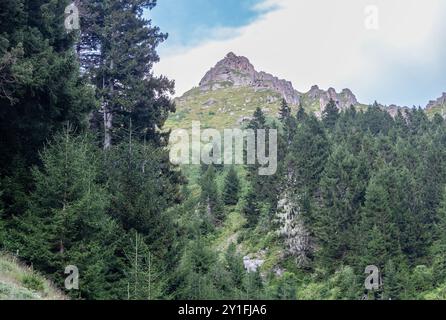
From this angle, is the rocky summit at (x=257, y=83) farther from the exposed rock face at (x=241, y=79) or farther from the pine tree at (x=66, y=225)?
the pine tree at (x=66, y=225)

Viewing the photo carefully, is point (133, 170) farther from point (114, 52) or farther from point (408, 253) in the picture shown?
point (408, 253)

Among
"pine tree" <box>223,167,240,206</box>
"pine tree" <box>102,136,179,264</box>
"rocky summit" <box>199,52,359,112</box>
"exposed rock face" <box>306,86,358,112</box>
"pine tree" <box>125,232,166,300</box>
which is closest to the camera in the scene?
"pine tree" <box>125,232,166,300</box>

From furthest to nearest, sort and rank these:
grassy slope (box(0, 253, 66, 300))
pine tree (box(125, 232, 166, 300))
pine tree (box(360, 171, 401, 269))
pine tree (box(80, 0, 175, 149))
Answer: pine tree (box(360, 171, 401, 269)) → pine tree (box(80, 0, 175, 149)) → pine tree (box(125, 232, 166, 300)) → grassy slope (box(0, 253, 66, 300))

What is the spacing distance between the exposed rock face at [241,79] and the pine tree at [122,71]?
404ft

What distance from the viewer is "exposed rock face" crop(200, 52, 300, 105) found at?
531ft

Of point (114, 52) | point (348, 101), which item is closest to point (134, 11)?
point (114, 52)

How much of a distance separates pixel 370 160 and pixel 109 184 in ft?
117

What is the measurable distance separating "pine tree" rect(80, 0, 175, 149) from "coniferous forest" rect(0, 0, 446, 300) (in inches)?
3.9

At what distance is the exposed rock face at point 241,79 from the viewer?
162m
